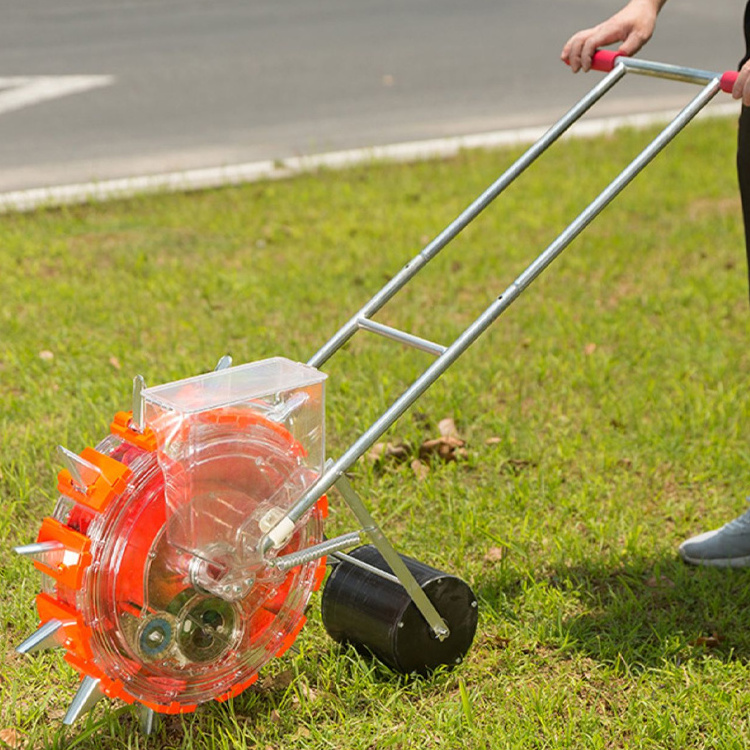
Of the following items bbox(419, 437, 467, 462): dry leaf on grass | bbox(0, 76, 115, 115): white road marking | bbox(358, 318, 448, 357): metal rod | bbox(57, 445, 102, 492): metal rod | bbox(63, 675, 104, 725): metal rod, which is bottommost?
bbox(419, 437, 467, 462): dry leaf on grass

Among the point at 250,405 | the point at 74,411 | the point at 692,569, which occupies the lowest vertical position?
the point at 692,569

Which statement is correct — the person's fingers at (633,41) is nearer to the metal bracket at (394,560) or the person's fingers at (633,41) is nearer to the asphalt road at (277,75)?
the metal bracket at (394,560)

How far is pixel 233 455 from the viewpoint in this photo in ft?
7.68

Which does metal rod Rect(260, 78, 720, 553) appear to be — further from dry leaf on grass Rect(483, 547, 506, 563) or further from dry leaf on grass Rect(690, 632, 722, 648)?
dry leaf on grass Rect(690, 632, 722, 648)

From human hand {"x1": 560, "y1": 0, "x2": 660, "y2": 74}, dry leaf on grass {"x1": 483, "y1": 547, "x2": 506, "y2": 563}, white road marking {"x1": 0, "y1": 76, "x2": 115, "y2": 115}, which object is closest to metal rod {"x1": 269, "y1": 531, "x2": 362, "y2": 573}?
dry leaf on grass {"x1": 483, "y1": 547, "x2": 506, "y2": 563}

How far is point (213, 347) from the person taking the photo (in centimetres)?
446

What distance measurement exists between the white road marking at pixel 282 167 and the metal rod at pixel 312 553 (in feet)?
13.5

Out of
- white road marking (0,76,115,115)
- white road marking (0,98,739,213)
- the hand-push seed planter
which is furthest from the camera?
white road marking (0,76,115,115)

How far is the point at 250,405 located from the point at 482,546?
1.13 m

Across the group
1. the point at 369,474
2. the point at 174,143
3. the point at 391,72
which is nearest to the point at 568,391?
the point at 369,474

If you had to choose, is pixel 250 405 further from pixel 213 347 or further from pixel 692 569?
pixel 213 347

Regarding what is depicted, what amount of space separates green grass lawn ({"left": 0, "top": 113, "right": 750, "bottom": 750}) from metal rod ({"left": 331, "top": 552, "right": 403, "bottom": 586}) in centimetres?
22

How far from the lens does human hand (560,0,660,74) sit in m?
3.01

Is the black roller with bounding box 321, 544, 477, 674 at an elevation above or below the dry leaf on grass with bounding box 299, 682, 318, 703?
above
